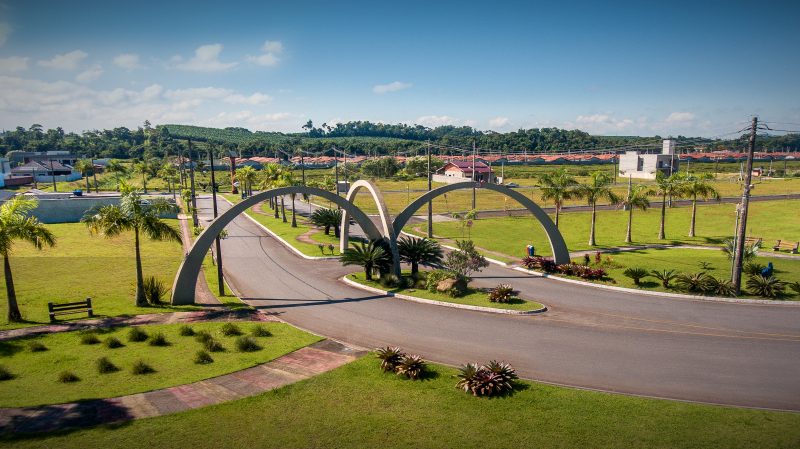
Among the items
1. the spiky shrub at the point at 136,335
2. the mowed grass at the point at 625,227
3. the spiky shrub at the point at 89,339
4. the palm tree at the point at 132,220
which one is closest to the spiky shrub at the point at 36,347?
the spiky shrub at the point at 89,339

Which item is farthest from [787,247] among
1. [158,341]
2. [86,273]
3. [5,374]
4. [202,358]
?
[86,273]

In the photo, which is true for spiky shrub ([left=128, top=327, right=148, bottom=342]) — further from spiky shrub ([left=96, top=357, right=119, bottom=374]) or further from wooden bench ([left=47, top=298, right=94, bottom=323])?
wooden bench ([left=47, top=298, right=94, bottom=323])

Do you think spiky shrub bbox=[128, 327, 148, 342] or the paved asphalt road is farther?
spiky shrub bbox=[128, 327, 148, 342]

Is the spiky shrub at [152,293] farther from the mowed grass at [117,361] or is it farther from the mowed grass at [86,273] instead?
the mowed grass at [117,361]

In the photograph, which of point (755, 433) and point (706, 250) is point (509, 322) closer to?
point (755, 433)

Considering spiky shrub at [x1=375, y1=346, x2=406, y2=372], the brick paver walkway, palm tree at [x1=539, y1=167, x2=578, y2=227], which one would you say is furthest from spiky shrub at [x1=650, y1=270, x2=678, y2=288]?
the brick paver walkway

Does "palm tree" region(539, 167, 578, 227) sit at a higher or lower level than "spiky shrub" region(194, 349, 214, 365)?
higher

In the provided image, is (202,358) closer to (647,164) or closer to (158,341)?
(158,341)
